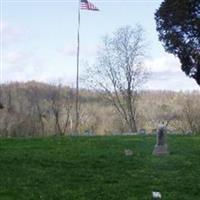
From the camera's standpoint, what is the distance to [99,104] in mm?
85875

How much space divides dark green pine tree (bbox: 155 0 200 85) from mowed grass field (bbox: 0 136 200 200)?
5950 mm

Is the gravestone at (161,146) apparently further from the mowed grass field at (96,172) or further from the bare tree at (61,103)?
the bare tree at (61,103)

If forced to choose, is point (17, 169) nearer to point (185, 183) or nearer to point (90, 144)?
point (185, 183)

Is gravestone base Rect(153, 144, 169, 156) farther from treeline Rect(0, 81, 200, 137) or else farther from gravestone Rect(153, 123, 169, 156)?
treeline Rect(0, 81, 200, 137)

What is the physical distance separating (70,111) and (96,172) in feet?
210

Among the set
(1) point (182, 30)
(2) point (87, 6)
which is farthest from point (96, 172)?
(2) point (87, 6)

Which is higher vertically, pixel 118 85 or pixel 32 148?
pixel 118 85

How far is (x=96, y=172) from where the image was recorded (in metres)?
16.6

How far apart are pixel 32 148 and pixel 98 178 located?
7166mm

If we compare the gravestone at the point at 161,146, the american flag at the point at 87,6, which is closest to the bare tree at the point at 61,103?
the american flag at the point at 87,6

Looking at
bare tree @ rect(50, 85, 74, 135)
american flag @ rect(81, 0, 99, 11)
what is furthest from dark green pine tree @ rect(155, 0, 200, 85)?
bare tree @ rect(50, 85, 74, 135)

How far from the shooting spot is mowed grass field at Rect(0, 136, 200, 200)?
13523 mm

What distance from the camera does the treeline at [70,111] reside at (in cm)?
7694

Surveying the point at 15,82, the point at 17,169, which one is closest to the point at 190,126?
the point at 15,82
